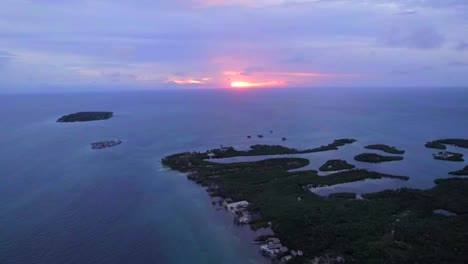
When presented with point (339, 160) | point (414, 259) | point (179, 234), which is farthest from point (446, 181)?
point (179, 234)

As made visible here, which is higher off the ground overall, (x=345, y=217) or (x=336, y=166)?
(x=336, y=166)

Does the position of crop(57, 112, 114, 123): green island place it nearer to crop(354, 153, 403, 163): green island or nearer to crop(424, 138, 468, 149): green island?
crop(354, 153, 403, 163): green island

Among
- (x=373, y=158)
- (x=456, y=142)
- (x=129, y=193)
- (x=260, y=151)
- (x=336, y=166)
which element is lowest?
(x=129, y=193)

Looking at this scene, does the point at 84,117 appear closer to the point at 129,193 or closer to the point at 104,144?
the point at 104,144

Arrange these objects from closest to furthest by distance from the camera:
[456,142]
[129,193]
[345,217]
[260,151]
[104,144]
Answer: [345,217], [129,193], [260,151], [456,142], [104,144]

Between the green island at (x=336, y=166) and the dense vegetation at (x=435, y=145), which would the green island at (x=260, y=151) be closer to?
the green island at (x=336, y=166)

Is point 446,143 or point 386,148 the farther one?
point 446,143

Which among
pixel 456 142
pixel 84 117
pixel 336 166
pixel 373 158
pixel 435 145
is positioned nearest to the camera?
pixel 336 166

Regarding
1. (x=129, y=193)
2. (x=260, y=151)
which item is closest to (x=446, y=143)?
(x=260, y=151)
